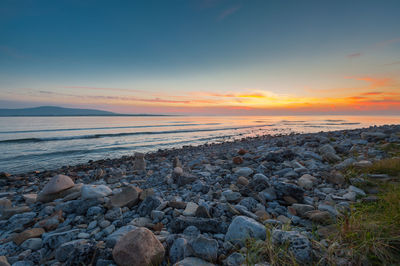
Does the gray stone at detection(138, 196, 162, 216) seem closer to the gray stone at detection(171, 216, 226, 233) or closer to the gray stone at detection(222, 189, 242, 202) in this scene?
the gray stone at detection(171, 216, 226, 233)

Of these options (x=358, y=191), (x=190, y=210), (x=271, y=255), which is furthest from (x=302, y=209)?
(x=190, y=210)

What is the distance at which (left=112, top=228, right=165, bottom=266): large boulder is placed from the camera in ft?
6.47

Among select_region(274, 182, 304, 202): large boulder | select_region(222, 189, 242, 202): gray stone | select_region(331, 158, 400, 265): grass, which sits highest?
select_region(331, 158, 400, 265): grass

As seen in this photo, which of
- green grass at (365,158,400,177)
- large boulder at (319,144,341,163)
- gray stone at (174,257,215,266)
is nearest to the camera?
gray stone at (174,257,215,266)

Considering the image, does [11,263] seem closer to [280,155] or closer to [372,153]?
[280,155]

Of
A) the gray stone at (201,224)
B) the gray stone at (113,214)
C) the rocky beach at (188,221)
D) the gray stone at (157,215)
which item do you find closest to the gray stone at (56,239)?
the rocky beach at (188,221)

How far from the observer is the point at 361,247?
178 centimetres

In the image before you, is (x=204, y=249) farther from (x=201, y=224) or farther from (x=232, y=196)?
(x=232, y=196)

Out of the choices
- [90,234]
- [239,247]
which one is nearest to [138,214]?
[90,234]

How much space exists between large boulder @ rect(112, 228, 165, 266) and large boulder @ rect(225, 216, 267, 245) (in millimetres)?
846

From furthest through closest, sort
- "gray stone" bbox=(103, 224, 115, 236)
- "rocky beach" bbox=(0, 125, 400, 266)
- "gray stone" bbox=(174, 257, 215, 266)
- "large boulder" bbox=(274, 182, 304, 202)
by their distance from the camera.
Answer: "large boulder" bbox=(274, 182, 304, 202) → "gray stone" bbox=(103, 224, 115, 236) → "rocky beach" bbox=(0, 125, 400, 266) → "gray stone" bbox=(174, 257, 215, 266)

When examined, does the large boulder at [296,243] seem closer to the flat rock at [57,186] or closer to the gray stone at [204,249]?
the gray stone at [204,249]

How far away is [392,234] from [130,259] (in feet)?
8.89

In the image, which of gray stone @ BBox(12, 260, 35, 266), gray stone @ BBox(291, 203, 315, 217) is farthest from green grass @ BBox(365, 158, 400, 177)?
gray stone @ BBox(12, 260, 35, 266)
